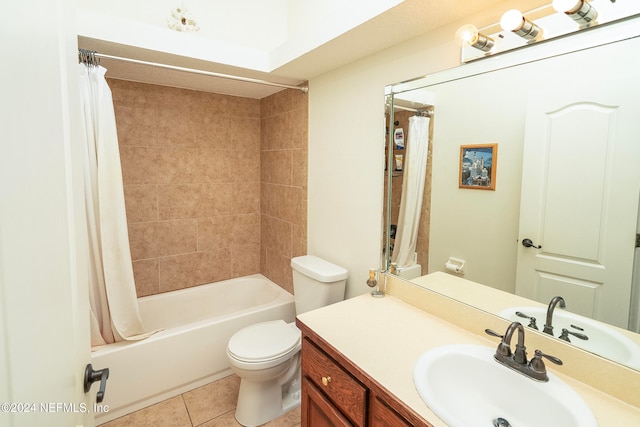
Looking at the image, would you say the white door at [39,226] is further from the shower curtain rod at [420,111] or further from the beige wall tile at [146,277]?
the beige wall tile at [146,277]

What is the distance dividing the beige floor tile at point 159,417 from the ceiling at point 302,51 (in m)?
2.16

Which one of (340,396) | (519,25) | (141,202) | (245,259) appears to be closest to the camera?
(519,25)

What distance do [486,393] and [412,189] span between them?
91 cm

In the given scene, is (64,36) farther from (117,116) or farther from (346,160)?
(117,116)

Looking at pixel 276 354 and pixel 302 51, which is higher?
pixel 302 51

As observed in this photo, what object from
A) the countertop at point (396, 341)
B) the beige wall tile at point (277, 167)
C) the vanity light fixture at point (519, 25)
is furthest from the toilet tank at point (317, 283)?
the vanity light fixture at point (519, 25)

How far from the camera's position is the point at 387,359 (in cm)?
110

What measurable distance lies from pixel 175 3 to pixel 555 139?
247 centimetres

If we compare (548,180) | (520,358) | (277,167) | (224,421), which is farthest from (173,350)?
(548,180)

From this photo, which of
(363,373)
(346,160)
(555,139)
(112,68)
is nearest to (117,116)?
(112,68)

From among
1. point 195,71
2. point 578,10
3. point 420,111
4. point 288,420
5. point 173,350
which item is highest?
point 195,71

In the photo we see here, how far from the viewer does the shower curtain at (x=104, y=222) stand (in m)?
1.79

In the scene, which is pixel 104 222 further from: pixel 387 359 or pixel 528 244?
pixel 528 244

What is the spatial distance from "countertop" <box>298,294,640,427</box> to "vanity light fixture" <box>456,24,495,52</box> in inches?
44.3
